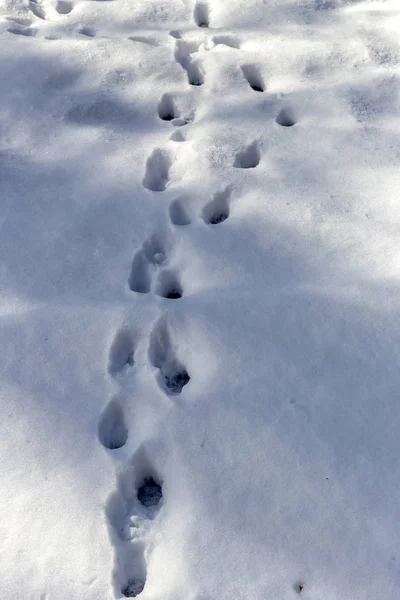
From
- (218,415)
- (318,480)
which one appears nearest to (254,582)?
(318,480)

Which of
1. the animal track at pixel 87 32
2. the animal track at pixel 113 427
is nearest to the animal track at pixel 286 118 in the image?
the animal track at pixel 87 32

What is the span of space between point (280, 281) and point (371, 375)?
0.53m

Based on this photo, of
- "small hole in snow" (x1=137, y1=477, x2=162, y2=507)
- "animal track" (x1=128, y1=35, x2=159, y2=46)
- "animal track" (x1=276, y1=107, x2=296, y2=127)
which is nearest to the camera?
"small hole in snow" (x1=137, y1=477, x2=162, y2=507)

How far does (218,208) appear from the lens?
9.65 feet

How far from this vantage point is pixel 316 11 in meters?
3.87

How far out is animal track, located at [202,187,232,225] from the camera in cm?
292

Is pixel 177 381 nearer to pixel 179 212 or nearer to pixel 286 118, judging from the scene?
pixel 179 212

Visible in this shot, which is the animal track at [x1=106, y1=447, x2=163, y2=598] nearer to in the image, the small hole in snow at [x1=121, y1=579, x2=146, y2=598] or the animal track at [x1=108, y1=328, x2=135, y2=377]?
the small hole in snow at [x1=121, y1=579, x2=146, y2=598]

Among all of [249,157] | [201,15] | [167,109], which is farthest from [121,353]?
[201,15]

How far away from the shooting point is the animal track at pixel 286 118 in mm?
3293

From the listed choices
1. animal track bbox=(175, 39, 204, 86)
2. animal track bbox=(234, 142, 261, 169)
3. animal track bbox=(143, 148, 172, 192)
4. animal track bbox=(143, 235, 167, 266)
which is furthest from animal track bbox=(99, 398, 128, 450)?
animal track bbox=(175, 39, 204, 86)

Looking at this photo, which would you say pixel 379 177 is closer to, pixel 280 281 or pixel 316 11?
pixel 280 281

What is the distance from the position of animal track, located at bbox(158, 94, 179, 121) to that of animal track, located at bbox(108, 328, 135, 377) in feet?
4.44

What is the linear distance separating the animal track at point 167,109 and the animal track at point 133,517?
1837 millimetres
